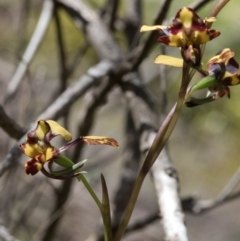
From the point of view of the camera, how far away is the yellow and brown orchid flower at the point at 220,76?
0.41 meters

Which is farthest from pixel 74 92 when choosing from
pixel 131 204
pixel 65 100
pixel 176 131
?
pixel 176 131

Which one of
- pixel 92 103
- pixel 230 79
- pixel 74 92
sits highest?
pixel 230 79

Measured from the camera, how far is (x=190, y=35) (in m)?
0.38

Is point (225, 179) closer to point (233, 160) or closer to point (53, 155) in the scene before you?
point (233, 160)

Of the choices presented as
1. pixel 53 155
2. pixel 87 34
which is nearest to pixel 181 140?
pixel 87 34

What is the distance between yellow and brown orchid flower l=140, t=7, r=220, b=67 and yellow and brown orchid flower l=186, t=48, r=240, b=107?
3cm

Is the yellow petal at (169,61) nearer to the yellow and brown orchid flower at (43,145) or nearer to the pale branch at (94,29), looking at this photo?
the yellow and brown orchid flower at (43,145)

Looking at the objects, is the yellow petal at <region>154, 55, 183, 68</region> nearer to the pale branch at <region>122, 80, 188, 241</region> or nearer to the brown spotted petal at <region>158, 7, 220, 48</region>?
the brown spotted petal at <region>158, 7, 220, 48</region>

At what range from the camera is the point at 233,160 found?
2027 millimetres

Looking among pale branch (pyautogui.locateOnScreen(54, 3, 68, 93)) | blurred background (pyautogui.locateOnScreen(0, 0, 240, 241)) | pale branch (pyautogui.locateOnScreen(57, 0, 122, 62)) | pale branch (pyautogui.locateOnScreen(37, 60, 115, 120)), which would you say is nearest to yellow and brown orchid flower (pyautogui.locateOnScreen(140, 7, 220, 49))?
pale branch (pyautogui.locateOnScreen(37, 60, 115, 120))

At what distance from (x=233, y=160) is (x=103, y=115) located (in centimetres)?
53

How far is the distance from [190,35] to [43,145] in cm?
14

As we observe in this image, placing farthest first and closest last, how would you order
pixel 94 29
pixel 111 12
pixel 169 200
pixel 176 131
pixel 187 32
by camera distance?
pixel 176 131 < pixel 111 12 < pixel 94 29 < pixel 169 200 < pixel 187 32

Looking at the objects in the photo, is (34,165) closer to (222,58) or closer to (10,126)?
(222,58)
